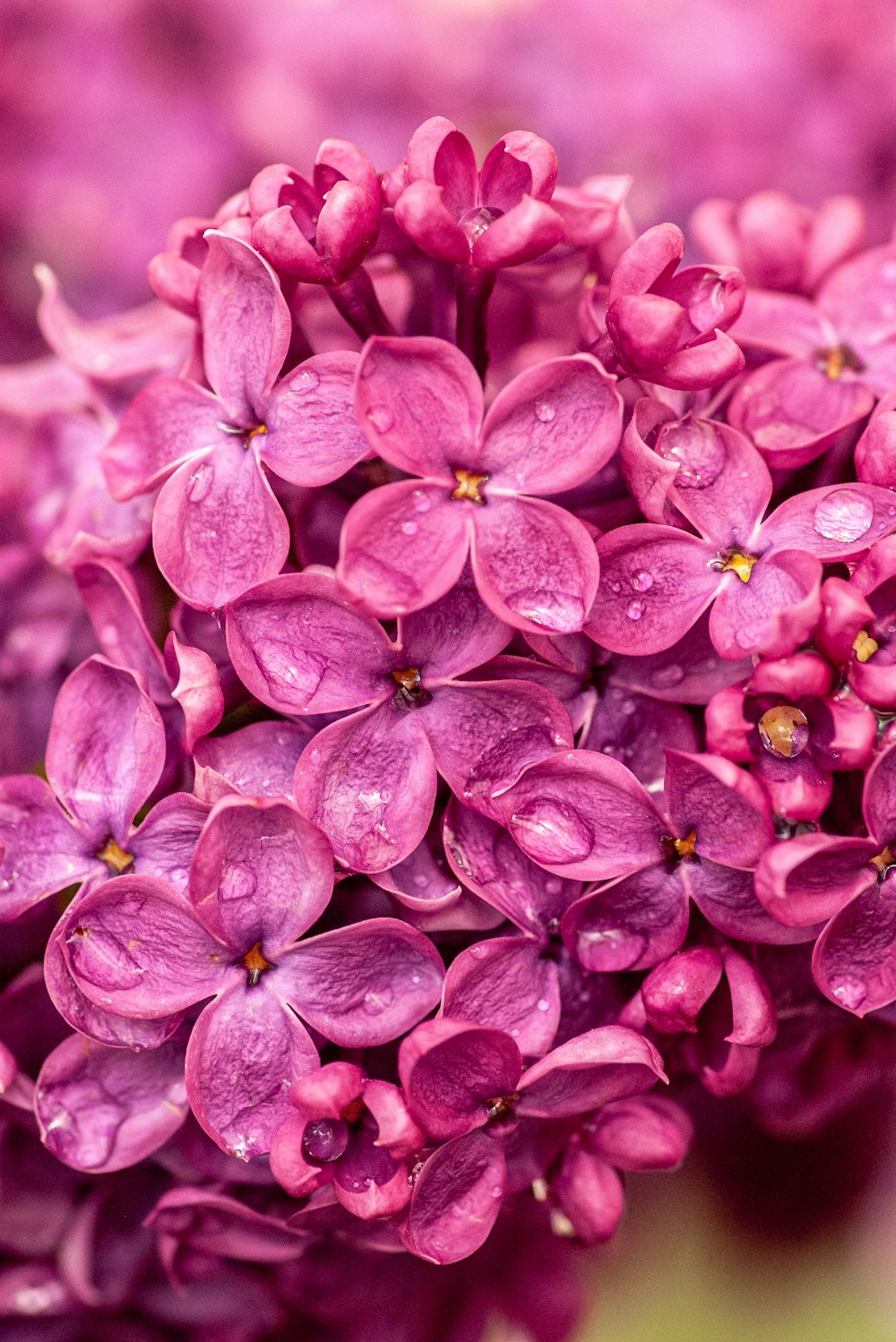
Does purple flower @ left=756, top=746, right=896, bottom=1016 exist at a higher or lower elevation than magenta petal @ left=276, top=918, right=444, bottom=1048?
higher

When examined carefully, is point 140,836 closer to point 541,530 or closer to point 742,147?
point 541,530

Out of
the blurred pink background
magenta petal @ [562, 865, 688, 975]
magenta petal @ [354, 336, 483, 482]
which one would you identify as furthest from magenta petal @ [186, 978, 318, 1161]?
the blurred pink background

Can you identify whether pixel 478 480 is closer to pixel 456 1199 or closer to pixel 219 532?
pixel 219 532

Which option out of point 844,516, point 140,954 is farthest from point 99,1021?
point 844,516

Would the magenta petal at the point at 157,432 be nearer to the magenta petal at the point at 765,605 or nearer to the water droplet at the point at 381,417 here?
the water droplet at the point at 381,417

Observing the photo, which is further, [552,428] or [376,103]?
[376,103]

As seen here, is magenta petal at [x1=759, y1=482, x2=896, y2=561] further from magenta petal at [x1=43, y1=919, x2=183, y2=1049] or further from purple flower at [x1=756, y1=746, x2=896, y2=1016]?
magenta petal at [x1=43, y1=919, x2=183, y2=1049]
